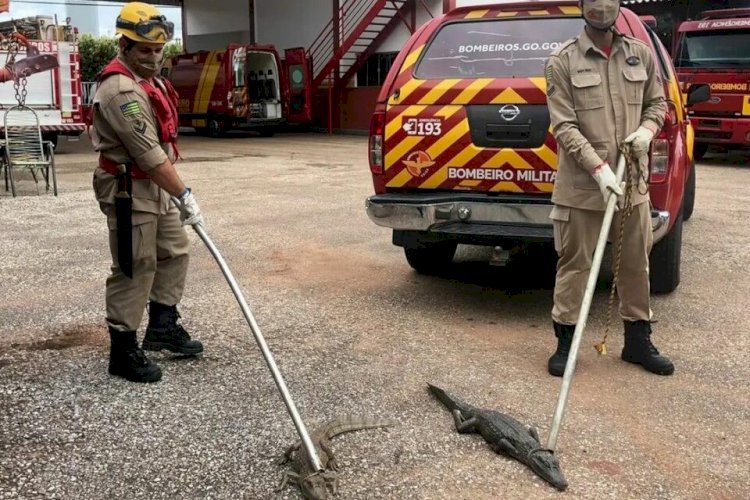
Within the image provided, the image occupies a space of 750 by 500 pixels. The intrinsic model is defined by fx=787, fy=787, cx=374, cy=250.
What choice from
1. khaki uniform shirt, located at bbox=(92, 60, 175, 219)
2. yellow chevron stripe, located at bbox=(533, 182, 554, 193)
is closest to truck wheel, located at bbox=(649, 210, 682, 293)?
yellow chevron stripe, located at bbox=(533, 182, 554, 193)

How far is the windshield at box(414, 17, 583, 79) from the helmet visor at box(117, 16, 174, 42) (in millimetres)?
1872

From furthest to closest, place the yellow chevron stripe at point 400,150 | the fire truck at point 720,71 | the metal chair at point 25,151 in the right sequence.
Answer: the fire truck at point 720,71, the metal chair at point 25,151, the yellow chevron stripe at point 400,150

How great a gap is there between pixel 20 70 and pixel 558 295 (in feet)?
27.4

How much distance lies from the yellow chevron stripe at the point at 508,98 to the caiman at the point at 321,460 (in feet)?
7.12

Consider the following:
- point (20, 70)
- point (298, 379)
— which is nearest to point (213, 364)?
point (298, 379)

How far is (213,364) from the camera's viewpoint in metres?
4.10

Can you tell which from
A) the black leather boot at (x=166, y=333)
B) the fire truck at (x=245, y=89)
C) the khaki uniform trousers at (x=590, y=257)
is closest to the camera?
the khaki uniform trousers at (x=590, y=257)

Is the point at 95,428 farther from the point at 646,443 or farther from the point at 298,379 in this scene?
the point at 646,443

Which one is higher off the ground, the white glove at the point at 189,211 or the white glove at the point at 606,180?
the white glove at the point at 606,180

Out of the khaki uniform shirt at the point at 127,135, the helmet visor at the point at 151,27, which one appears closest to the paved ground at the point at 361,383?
the khaki uniform shirt at the point at 127,135

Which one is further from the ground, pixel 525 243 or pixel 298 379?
pixel 525 243

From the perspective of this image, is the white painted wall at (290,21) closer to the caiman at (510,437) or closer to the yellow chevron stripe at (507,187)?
the yellow chevron stripe at (507,187)

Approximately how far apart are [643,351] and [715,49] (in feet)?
36.2

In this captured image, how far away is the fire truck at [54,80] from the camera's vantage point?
12.9 m
